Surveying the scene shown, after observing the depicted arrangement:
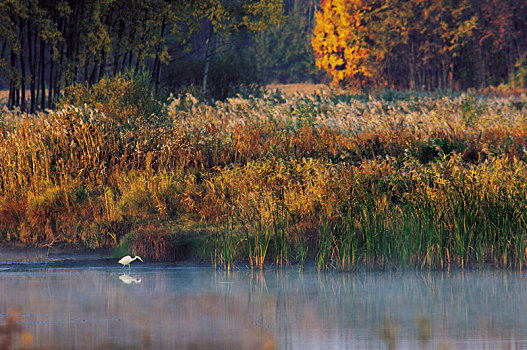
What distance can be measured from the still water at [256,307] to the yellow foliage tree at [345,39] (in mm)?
44841

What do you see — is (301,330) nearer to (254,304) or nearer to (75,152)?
(254,304)

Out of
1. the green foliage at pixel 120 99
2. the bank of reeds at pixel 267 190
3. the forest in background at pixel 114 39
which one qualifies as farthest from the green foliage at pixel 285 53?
the bank of reeds at pixel 267 190

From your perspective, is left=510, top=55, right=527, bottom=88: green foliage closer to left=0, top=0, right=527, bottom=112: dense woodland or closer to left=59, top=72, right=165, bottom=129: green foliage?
left=0, top=0, right=527, bottom=112: dense woodland

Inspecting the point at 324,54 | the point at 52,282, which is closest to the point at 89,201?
the point at 52,282

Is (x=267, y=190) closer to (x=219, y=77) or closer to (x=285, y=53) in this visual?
(x=219, y=77)

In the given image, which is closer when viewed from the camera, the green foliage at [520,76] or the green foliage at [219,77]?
the green foliage at [219,77]

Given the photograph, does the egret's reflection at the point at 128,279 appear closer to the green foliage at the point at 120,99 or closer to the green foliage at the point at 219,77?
the green foliage at the point at 120,99

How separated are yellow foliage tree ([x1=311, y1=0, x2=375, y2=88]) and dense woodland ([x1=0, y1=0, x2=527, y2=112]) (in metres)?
0.07

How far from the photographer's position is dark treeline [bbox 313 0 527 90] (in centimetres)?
4994

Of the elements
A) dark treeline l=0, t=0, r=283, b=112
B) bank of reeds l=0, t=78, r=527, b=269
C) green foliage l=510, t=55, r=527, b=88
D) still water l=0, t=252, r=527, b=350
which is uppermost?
green foliage l=510, t=55, r=527, b=88

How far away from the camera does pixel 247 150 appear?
14.6 m

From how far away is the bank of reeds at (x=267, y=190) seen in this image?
9.77 m

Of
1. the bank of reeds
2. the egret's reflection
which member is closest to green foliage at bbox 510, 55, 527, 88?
the bank of reeds

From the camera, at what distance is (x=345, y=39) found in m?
54.4
